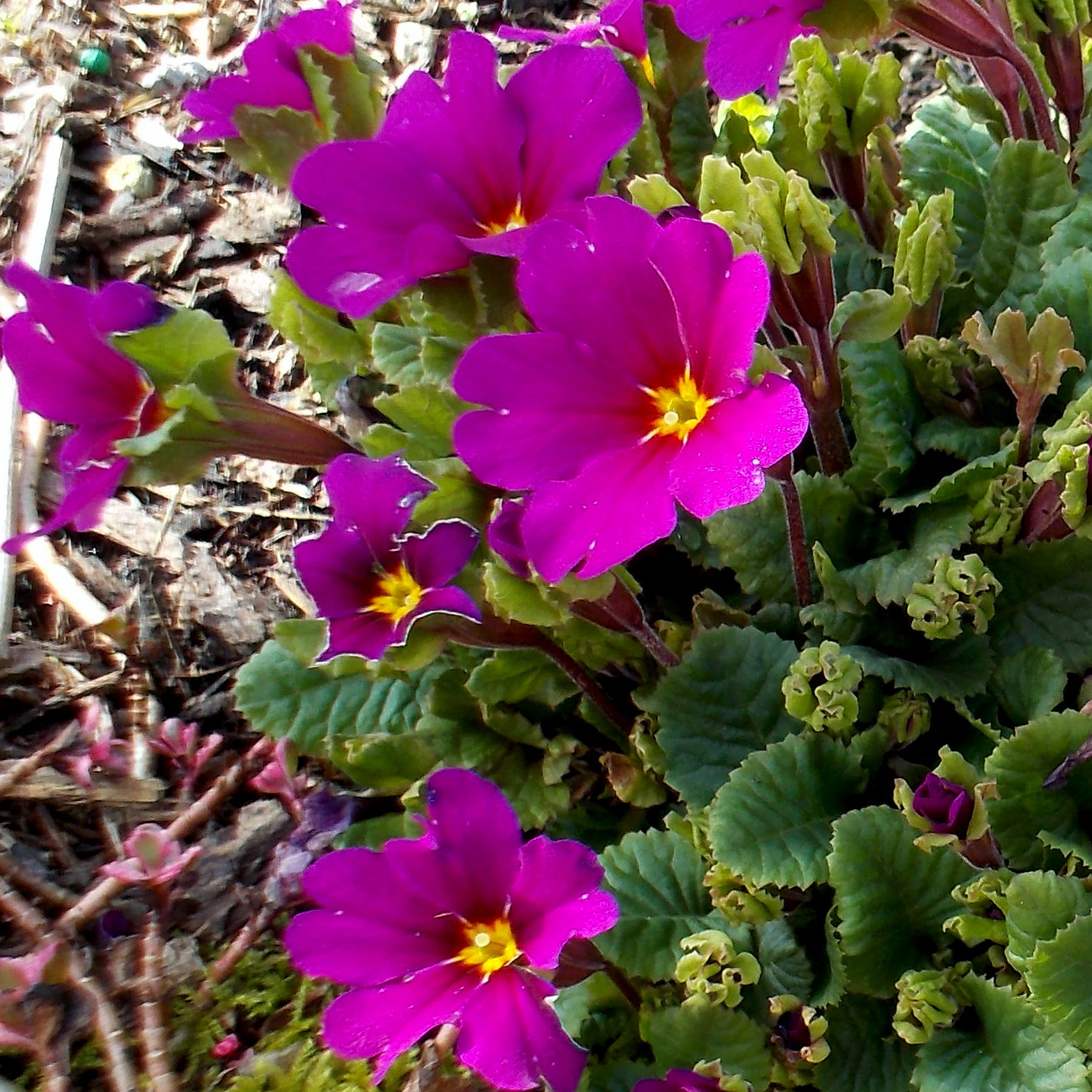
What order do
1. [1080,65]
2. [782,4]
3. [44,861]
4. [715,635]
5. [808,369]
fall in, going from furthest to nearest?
1. [44,861]
2. [1080,65]
3. [715,635]
4. [808,369]
5. [782,4]

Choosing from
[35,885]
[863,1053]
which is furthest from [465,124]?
[35,885]

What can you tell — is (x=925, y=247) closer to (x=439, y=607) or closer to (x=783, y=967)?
(x=439, y=607)

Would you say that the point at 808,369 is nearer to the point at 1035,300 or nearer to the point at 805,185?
the point at 805,185

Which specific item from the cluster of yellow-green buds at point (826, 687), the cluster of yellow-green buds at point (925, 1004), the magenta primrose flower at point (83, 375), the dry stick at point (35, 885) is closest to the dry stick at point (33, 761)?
the dry stick at point (35, 885)

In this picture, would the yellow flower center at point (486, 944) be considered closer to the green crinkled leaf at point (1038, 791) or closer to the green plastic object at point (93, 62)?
the green crinkled leaf at point (1038, 791)

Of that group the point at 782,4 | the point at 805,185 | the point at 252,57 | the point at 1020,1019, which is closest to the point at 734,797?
the point at 1020,1019

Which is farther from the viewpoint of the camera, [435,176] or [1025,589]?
[1025,589]

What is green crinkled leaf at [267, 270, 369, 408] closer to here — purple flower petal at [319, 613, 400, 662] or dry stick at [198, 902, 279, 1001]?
purple flower petal at [319, 613, 400, 662]
